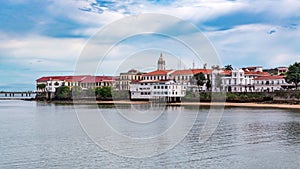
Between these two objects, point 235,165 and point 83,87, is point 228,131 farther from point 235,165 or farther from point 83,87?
point 83,87

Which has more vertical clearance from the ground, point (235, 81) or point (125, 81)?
point (125, 81)

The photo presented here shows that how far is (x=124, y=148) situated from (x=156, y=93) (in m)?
61.1

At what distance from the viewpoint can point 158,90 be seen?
81.5 m

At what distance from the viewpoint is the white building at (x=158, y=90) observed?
80188 millimetres

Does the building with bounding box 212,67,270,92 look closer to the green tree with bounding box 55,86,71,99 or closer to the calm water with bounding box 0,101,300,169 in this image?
the green tree with bounding box 55,86,71,99

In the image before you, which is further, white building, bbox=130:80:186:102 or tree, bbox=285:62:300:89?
white building, bbox=130:80:186:102

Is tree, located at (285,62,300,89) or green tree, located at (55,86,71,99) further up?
tree, located at (285,62,300,89)

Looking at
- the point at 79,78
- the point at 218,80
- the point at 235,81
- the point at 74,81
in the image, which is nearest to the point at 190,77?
the point at 218,80

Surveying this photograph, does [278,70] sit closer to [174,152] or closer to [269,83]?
[269,83]

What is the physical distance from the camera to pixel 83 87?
96.9 meters

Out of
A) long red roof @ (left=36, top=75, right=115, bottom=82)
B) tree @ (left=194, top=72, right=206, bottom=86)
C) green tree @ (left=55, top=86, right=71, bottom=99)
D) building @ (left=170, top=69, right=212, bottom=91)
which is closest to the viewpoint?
tree @ (left=194, top=72, right=206, bottom=86)

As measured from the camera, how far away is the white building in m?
80.2

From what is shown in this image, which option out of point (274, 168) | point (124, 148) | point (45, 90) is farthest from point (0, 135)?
point (45, 90)

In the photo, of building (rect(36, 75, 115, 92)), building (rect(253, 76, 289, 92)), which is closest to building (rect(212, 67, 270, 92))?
building (rect(253, 76, 289, 92))
